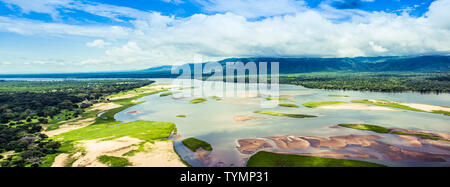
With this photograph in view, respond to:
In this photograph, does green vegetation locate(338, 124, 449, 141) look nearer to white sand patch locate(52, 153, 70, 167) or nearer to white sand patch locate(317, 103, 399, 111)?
white sand patch locate(317, 103, 399, 111)

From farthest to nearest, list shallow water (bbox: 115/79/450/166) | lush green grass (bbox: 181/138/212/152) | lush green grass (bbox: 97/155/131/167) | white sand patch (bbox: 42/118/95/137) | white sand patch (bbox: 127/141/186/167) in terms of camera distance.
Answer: white sand patch (bbox: 42/118/95/137)
lush green grass (bbox: 181/138/212/152)
shallow water (bbox: 115/79/450/166)
white sand patch (bbox: 127/141/186/167)
lush green grass (bbox: 97/155/131/167)

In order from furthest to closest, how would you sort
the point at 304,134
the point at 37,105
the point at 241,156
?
1. the point at 37,105
2. the point at 304,134
3. the point at 241,156

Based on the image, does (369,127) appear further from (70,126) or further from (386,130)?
(70,126)

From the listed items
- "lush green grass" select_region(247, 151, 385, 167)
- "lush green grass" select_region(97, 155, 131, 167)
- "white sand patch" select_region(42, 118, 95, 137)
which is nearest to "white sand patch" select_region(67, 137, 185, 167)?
"lush green grass" select_region(97, 155, 131, 167)

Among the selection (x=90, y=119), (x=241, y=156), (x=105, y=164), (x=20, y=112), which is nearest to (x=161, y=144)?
(x=105, y=164)

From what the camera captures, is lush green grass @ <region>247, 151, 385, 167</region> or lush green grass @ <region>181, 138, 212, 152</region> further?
lush green grass @ <region>181, 138, 212, 152</region>

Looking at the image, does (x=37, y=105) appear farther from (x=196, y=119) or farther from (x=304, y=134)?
(x=304, y=134)

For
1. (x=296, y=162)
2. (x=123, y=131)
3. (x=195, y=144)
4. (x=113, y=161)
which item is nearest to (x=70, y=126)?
(x=123, y=131)
